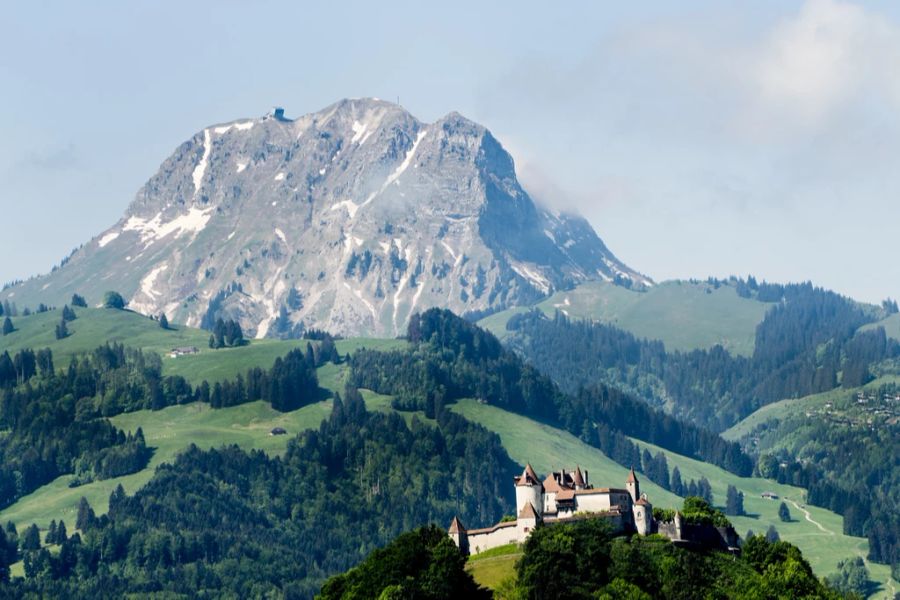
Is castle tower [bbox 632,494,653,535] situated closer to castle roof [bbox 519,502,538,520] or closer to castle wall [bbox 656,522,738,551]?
castle wall [bbox 656,522,738,551]

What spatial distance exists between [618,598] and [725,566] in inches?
1018


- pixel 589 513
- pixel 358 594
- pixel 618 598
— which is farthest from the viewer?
pixel 589 513

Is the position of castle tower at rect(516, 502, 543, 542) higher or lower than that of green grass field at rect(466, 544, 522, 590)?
higher

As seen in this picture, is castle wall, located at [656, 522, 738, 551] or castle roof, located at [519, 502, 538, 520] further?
castle roof, located at [519, 502, 538, 520]

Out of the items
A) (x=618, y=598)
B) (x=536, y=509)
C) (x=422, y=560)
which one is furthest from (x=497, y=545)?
(x=618, y=598)

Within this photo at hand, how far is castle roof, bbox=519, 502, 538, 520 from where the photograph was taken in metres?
196

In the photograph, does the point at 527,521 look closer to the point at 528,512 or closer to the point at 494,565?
the point at 528,512

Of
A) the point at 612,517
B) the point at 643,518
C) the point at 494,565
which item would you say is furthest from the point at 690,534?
the point at 494,565

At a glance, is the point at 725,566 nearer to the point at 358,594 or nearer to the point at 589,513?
the point at 589,513

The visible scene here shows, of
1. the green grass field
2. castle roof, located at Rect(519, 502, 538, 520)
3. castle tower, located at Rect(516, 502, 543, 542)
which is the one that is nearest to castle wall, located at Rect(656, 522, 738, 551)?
castle tower, located at Rect(516, 502, 543, 542)

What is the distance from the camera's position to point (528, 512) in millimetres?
196875

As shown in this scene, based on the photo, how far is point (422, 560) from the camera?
18225 centimetres

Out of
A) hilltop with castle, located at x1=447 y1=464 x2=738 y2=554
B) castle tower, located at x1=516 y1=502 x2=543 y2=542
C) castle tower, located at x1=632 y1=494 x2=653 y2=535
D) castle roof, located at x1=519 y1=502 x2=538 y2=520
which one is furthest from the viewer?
castle roof, located at x1=519 y1=502 x2=538 y2=520

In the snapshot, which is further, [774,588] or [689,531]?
[689,531]
